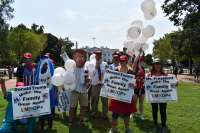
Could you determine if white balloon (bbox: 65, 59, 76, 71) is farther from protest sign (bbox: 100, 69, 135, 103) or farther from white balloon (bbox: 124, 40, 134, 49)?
white balloon (bbox: 124, 40, 134, 49)

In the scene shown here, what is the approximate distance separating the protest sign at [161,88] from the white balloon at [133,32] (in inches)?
45.4

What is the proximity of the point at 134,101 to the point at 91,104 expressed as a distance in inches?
110

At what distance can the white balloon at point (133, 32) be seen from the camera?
12121 mm

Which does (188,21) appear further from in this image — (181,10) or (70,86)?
(70,86)

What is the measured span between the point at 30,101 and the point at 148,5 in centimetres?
385

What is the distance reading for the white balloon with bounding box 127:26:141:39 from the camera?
12.1 m

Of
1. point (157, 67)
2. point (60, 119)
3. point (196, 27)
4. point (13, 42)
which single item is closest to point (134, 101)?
point (157, 67)

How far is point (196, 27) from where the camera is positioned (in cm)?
5044

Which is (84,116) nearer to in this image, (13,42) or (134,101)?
A: (134,101)

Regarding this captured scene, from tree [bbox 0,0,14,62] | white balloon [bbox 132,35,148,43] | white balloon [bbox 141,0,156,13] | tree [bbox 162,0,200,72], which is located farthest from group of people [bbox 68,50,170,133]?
tree [bbox 0,0,14,62]

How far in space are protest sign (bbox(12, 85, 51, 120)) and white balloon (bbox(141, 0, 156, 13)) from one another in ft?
10.7

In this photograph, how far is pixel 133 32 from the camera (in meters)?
12.2

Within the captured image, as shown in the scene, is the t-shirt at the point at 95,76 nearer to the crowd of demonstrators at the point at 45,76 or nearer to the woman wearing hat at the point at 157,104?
the crowd of demonstrators at the point at 45,76

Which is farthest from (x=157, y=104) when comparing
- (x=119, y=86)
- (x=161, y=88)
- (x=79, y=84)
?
(x=79, y=84)
